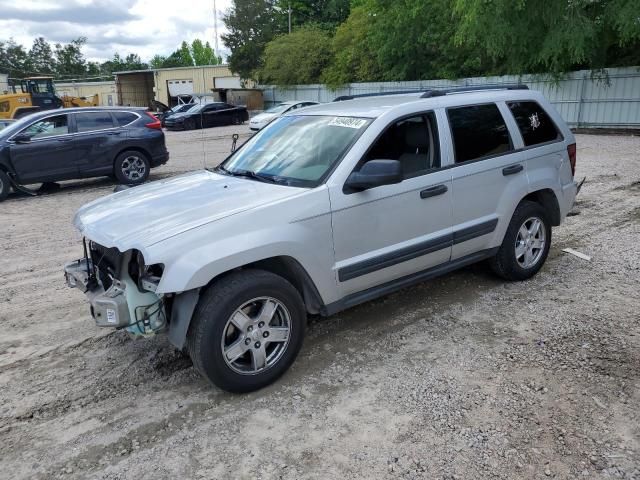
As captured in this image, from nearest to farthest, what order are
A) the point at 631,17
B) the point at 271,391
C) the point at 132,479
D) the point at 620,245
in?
the point at 132,479 → the point at 271,391 → the point at 620,245 → the point at 631,17

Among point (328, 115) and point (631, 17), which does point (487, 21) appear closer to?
point (631, 17)

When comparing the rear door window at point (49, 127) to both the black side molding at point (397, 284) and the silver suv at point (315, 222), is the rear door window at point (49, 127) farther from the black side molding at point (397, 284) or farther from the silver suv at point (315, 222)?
the black side molding at point (397, 284)

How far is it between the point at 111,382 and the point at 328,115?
8.52 ft

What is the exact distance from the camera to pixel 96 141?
1065cm

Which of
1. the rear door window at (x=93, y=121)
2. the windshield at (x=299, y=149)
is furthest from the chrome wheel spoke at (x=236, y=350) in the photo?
the rear door window at (x=93, y=121)

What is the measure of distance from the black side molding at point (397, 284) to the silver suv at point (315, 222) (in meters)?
0.01

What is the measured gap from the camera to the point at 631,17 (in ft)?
51.6

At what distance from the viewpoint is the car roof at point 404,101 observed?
162 inches

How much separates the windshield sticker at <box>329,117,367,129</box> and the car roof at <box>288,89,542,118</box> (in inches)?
2.1

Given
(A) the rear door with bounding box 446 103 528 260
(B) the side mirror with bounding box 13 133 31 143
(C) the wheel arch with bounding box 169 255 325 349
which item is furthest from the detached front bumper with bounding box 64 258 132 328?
(B) the side mirror with bounding box 13 133 31 143

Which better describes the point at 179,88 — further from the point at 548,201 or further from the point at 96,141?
the point at 548,201

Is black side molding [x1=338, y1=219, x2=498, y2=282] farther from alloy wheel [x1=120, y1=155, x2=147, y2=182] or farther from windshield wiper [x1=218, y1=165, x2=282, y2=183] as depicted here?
alloy wheel [x1=120, y1=155, x2=147, y2=182]

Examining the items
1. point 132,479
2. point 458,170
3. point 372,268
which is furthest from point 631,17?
point 132,479

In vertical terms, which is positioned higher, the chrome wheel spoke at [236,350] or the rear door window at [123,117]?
the rear door window at [123,117]
